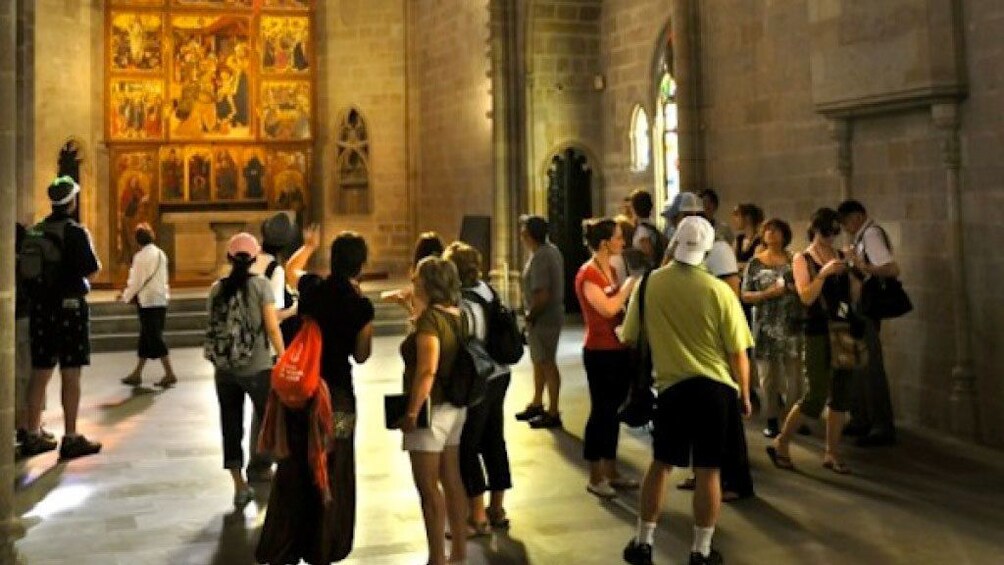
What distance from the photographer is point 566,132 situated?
17.0m

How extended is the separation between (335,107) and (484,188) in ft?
15.6

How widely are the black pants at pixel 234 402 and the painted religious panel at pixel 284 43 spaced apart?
14.7 meters

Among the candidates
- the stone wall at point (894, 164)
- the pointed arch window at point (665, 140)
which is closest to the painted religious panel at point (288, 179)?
the pointed arch window at point (665, 140)

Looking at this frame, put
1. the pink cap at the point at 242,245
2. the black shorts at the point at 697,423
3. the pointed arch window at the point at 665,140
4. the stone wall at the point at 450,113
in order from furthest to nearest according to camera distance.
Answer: the stone wall at the point at 450,113 < the pointed arch window at the point at 665,140 < the pink cap at the point at 242,245 < the black shorts at the point at 697,423

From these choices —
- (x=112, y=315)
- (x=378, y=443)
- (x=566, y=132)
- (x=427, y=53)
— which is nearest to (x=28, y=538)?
(x=378, y=443)

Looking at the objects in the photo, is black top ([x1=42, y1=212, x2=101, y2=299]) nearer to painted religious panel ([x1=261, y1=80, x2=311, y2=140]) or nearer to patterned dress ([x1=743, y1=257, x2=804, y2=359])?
patterned dress ([x1=743, y1=257, x2=804, y2=359])

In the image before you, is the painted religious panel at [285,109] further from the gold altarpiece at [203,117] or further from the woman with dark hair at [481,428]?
the woman with dark hair at [481,428]

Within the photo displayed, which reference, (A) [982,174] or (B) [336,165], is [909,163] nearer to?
(A) [982,174]

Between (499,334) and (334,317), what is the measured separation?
95 centimetres

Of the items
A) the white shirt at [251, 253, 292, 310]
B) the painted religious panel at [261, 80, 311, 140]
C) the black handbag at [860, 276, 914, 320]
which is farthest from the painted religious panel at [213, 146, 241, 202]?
the black handbag at [860, 276, 914, 320]

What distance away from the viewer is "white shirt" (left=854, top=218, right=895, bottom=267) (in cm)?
819

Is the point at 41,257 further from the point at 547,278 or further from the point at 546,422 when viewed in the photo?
the point at 546,422

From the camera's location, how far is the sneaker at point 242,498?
22.4 ft

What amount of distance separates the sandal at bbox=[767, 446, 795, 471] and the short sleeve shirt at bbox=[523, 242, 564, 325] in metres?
2.08
